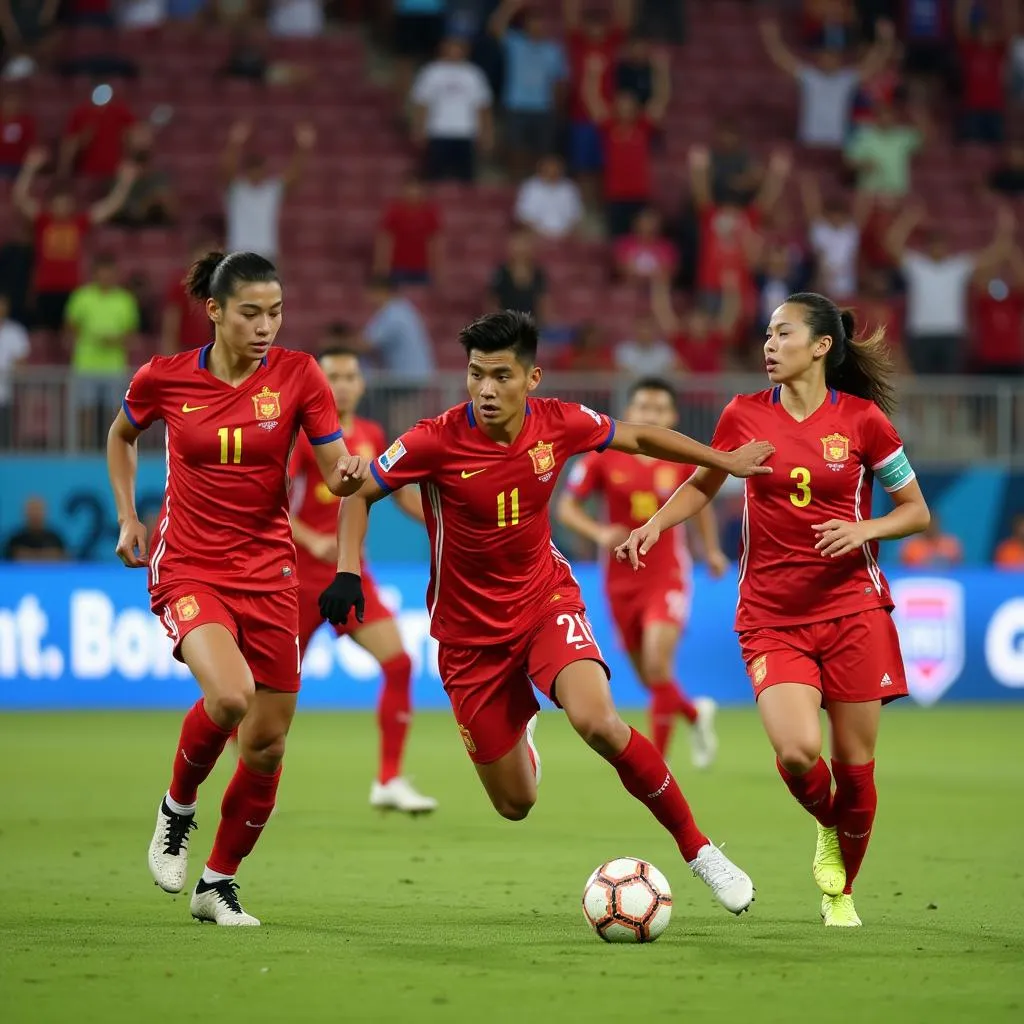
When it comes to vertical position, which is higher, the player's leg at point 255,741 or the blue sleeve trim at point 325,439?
the blue sleeve trim at point 325,439

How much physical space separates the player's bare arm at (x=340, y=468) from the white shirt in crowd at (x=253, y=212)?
13993 millimetres

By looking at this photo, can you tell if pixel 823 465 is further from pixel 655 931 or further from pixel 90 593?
pixel 90 593

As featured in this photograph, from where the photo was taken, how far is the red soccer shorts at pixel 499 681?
802cm

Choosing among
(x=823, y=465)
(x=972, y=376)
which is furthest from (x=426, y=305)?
(x=823, y=465)

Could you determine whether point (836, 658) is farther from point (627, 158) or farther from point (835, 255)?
point (627, 158)

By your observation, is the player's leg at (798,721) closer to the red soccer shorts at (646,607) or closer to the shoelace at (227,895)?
the shoelace at (227,895)

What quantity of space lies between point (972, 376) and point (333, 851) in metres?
14.4

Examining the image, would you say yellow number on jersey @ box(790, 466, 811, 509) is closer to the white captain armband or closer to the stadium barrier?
the white captain armband

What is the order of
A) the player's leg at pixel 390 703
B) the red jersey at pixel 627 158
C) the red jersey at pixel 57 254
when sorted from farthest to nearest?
the red jersey at pixel 627 158 < the red jersey at pixel 57 254 < the player's leg at pixel 390 703

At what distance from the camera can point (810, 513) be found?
7.98m

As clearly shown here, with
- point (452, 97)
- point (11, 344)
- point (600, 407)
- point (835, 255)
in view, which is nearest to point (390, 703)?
point (600, 407)

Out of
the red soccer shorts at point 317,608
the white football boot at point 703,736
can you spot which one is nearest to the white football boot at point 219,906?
the red soccer shorts at point 317,608

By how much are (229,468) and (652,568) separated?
20.3 ft

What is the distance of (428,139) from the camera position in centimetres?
2355
